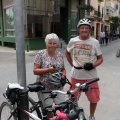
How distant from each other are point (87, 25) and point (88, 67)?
627mm

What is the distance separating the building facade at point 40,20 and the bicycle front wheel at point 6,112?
13.6 metres

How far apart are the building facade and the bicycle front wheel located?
13.6 m

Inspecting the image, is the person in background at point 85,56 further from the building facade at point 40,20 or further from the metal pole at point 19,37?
the building facade at point 40,20

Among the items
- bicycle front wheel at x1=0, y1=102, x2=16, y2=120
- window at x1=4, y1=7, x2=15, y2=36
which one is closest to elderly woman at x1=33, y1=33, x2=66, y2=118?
bicycle front wheel at x1=0, y1=102, x2=16, y2=120

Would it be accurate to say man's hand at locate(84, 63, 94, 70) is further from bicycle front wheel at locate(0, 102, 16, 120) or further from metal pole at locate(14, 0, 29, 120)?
bicycle front wheel at locate(0, 102, 16, 120)

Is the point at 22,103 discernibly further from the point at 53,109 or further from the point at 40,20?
the point at 40,20

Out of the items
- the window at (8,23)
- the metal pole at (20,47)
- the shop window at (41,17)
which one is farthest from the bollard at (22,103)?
the window at (8,23)

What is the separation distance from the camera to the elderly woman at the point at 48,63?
3103mm

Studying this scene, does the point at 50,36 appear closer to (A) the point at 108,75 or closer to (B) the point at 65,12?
(A) the point at 108,75

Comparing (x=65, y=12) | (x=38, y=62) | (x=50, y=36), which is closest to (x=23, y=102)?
(x=38, y=62)

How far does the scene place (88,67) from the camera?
3469 mm

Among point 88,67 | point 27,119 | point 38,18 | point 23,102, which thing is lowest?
point 27,119

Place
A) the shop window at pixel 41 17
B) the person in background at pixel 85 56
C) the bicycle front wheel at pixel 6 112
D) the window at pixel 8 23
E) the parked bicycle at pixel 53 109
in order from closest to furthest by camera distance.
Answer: the parked bicycle at pixel 53 109 < the bicycle front wheel at pixel 6 112 < the person in background at pixel 85 56 < the shop window at pixel 41 17 < the window at pixel 8 23

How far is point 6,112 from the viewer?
3402 mm
